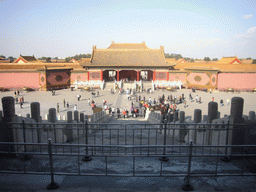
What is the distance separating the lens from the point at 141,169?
5.60m

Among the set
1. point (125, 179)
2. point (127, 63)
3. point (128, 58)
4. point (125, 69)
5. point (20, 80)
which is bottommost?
point (125, 179)

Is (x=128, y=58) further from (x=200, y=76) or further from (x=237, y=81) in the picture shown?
(x=237, y=81)

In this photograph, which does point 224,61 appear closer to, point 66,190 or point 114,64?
point 114,64

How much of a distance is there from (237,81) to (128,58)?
65.5 ft

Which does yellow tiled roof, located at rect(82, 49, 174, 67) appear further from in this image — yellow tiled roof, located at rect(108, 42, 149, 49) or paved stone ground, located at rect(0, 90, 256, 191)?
paved stone ground, located at rect(0, 90, 256, 191)

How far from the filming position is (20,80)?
35250mm

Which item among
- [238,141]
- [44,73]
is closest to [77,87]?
[44,73]

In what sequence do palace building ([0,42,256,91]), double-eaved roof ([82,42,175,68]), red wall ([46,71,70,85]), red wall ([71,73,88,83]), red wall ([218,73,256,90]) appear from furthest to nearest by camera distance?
red wall ([71,73,88,83]) → double-eaved roof ([82,42,175,68]) → red wall ([46,71,70,85]) → palace building ([0,42,256,91]) → red wall ([218,73,256,90])

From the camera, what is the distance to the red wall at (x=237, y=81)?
112 feet

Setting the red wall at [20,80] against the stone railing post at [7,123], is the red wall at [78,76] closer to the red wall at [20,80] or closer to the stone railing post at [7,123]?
the red wall at [20,80]

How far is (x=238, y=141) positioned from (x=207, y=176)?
2371mm

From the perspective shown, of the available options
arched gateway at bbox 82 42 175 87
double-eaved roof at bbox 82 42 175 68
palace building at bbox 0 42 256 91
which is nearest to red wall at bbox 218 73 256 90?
palace building at bbox 0 42 256 91

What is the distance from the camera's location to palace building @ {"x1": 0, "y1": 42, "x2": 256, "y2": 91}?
34531mm

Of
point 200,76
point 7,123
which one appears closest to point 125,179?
point 7,123
